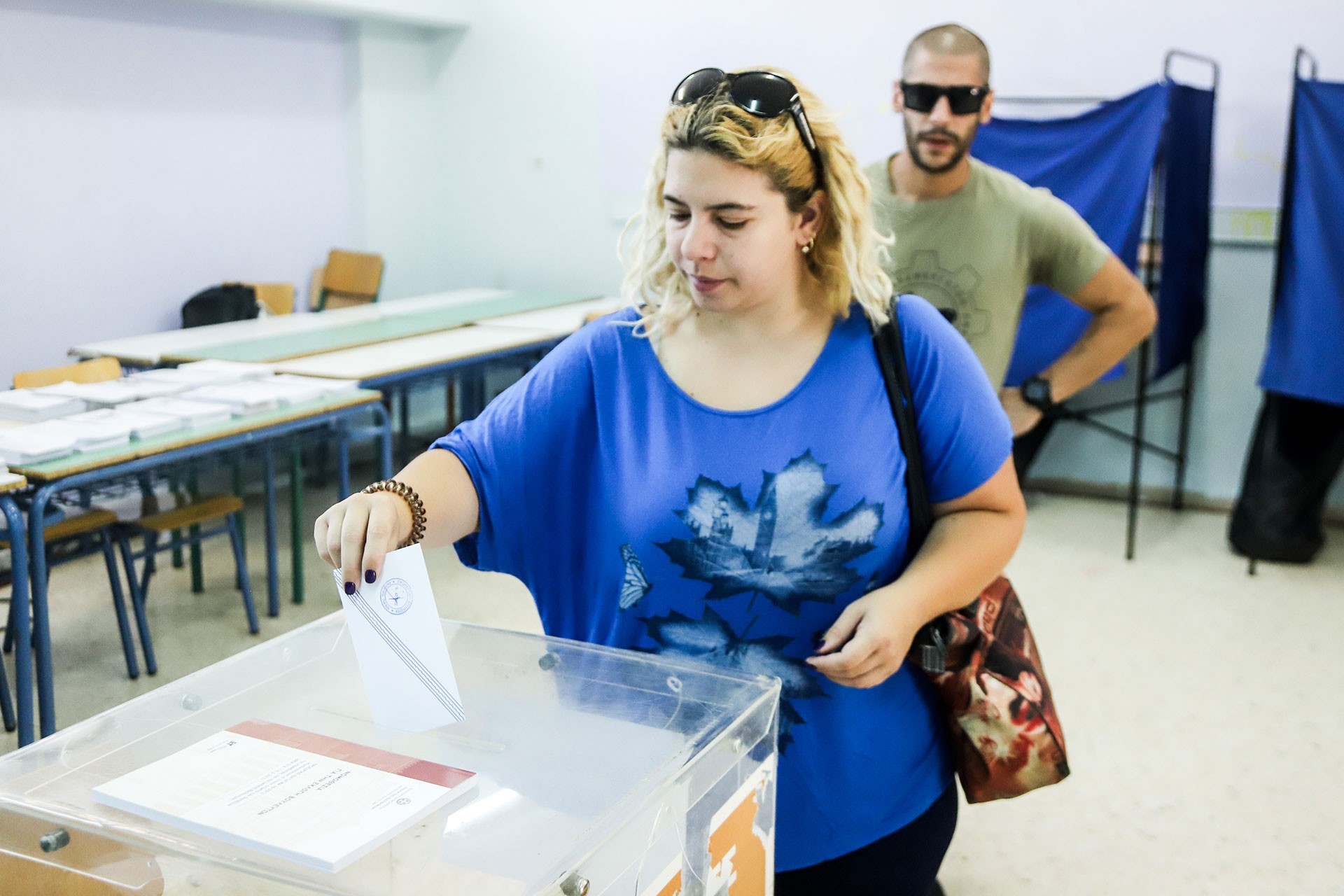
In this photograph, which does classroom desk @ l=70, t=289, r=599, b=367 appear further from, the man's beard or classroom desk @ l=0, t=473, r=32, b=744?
the man's beard

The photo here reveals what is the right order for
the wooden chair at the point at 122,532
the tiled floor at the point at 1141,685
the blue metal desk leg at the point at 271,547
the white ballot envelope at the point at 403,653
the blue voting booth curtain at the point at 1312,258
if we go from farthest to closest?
the blue voting booth curtain at the point at 1312,258 → the blue metal desk leg at the point at 271,547 → the wooden chair at the point at 122,532 → the tiled floor at the point at 1141,685 → the white ballot envelope at the point at 403,653

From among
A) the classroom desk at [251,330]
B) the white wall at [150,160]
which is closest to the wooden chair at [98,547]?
the classroom desk at [251,330]

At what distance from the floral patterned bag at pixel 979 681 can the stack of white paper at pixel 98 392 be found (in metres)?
2.54

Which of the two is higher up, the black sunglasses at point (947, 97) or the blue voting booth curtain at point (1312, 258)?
the black sunglasses at point (947, 97)

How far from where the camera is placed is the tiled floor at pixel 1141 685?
7.61ft

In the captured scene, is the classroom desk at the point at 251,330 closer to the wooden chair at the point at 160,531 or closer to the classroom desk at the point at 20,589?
the wooden chair at the point at 160,531

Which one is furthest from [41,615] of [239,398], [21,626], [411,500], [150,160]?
[150,160]

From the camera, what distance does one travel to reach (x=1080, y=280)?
2.87m

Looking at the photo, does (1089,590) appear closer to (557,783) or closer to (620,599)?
(620,599)

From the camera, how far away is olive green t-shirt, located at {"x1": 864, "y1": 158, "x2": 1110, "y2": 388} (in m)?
2.60

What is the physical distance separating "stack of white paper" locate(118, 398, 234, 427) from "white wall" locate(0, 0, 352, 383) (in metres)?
1.72

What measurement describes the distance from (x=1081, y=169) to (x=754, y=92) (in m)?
3.37

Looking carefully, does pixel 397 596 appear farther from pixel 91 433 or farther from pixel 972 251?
pixel 91 433

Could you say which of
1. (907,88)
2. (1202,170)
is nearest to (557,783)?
(907,88)
